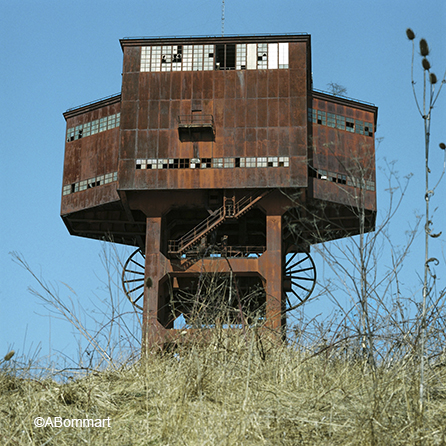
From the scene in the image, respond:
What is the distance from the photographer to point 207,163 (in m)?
35.8

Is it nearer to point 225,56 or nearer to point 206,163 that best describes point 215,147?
point 206,163

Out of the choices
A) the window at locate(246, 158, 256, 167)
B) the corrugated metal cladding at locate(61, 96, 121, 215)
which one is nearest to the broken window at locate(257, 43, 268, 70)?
the window at locate(246, 158, 256, 167)

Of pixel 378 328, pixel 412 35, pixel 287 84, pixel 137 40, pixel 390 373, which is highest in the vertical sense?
pixel 137 40

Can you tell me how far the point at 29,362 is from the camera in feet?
29.2

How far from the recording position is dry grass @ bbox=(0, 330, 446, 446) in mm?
6430

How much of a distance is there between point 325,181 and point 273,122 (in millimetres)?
3883

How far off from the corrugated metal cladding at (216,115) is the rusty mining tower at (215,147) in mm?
48

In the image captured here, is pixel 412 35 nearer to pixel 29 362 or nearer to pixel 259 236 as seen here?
pixel 29 362

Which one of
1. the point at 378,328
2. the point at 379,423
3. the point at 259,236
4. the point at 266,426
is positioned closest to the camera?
the point at 379,423

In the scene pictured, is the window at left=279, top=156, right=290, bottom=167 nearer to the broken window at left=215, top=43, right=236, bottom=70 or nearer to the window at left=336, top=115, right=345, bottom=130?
the window at left=336, top=115, right=345, bottom=130

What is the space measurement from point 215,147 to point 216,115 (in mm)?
1584

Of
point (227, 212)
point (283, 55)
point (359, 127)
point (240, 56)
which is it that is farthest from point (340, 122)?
point (227, 212)

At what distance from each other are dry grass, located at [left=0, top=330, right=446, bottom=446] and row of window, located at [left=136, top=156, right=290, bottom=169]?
26.6m

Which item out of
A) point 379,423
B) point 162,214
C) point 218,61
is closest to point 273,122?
point 218,61
